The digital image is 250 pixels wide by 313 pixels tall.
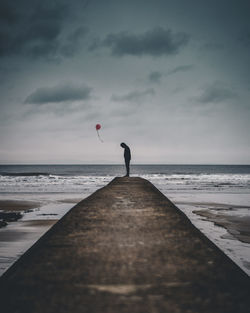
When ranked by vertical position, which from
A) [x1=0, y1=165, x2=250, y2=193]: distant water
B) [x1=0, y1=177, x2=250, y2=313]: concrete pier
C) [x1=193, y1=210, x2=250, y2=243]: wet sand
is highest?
[x1=0, y1=177, x2=250, y2=313]: concrete pier

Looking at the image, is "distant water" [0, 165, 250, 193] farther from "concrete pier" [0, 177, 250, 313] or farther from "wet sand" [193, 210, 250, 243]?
"concrete pier" [0, 177, 250, 313]

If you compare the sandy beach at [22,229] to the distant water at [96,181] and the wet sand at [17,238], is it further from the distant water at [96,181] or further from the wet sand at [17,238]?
the distant water at [96,181]

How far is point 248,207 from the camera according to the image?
984cm

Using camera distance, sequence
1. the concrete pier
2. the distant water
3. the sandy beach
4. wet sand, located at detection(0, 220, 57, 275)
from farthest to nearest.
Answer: the distant water, the sandy beach, wet sand, located at detection(0, 220, 57, 275), the concrete pier

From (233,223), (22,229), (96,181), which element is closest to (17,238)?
(22,229)

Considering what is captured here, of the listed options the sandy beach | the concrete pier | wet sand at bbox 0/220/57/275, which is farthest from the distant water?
the concrete pier

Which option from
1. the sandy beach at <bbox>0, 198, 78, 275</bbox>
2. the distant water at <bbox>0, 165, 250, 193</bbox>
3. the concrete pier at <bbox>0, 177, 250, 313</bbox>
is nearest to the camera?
the concrete pier at <bbox>0, 177, 250, 313</bbox>

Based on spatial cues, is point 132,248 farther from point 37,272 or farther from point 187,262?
point 37,272

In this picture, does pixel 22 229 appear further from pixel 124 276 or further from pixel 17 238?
pixel 124 276

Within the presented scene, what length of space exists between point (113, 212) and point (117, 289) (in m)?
1.53

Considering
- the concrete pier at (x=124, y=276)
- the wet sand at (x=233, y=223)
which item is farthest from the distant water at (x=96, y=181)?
the concrete pier at (x=124, y=276)

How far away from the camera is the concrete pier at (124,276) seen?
82cm

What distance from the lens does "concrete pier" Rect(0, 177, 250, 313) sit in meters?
0.82

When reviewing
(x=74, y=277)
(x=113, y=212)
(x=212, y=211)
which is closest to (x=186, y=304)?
(x=74, y=277)
